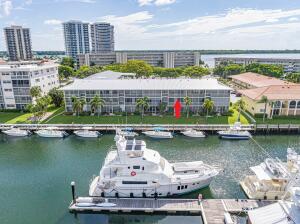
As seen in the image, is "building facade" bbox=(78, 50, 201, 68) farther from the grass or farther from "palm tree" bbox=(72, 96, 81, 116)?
"palm tree" bbox=(72, 96, 81, 116)

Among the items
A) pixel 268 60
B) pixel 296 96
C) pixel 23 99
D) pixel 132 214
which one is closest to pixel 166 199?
pixel 132 214

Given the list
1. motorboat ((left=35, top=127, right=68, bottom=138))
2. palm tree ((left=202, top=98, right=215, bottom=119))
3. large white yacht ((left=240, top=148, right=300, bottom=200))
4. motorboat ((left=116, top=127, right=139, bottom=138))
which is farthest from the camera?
palm tree ((left=202, top=98, right=215, bottom=119))

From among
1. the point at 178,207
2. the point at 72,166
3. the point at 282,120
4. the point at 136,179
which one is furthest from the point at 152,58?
the point at 178,207

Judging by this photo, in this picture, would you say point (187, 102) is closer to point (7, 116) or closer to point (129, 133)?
point (129, 133)

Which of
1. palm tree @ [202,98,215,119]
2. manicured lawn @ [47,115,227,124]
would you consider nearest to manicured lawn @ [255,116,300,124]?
manicured lawn @ [47,115,227,124]

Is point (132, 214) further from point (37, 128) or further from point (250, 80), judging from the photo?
point (250, 80)

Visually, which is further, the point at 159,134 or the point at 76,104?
the point at 76,104

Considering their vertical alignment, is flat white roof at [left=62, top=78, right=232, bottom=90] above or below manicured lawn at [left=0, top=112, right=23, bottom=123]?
above
